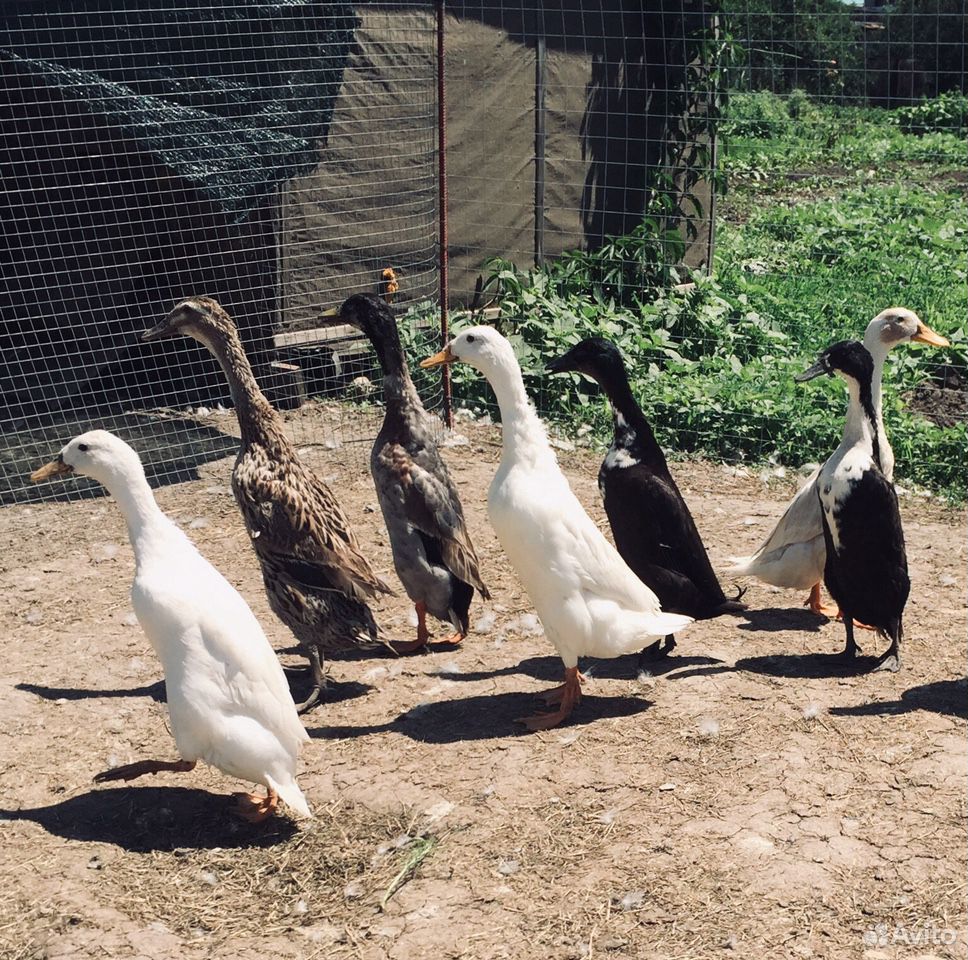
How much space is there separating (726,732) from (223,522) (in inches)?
122

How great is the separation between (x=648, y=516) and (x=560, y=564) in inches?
24.7

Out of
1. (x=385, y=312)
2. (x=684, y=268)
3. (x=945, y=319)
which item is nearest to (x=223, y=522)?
(x=385, y=312)

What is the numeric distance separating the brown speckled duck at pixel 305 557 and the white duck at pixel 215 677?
0.68m

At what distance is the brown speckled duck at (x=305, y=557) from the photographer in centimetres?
461

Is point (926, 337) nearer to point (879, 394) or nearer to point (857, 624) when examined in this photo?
point (879, 394)

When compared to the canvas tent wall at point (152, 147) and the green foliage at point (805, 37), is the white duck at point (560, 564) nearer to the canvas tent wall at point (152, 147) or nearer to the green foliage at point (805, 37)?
the canvas tent wall at point (152, 147)

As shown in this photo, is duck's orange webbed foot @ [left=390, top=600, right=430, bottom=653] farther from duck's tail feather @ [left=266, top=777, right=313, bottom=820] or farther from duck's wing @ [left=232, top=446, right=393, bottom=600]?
duck's tail feather @ [left=266, top=777, right=313, bottom=820]

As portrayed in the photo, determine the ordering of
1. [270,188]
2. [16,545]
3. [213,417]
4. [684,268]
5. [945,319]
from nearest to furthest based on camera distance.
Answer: [16,545] → [270,188] → [213,417] → [945,319] → [684,268]

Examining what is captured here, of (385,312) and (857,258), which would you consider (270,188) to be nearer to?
(385,312)

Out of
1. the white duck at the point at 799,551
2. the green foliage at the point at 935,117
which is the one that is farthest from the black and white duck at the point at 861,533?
the green foliage at the point at 935,117

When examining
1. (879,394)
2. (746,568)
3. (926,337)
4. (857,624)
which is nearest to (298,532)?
(746,568)

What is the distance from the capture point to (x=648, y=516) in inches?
191

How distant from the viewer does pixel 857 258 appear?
10.8m

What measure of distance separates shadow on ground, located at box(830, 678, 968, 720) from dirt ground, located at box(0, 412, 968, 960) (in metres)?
0.02
